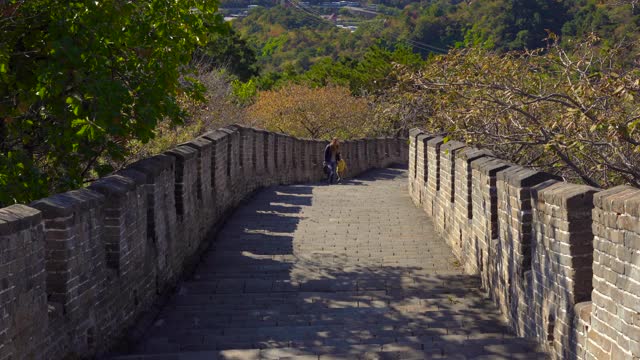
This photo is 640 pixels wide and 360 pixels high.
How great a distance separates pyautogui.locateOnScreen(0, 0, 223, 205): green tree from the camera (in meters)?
9.27

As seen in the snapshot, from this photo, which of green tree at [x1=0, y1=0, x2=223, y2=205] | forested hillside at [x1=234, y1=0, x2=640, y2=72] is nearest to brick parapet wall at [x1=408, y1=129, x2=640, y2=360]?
green tree at [x1=0, y1=0, x2=223, y2=205]

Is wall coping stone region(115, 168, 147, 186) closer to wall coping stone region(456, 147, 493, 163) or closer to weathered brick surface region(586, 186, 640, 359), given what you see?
wall coping stone region(456, 147, 493, 163)

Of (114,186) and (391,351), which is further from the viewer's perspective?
(114,186)

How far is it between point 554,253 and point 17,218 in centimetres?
375

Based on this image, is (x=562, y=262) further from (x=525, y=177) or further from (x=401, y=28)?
(x=401, y=28)

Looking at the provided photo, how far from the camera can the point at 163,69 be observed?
10234 mm

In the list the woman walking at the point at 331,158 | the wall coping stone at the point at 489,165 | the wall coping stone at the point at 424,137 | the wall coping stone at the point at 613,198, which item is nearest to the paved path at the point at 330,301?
the wall coping stone at the point at 489,165

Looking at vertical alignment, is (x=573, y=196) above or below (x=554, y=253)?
above

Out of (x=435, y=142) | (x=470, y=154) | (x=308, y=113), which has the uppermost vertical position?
(x=470, y=154)

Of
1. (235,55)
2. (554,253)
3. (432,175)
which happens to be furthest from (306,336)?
(235,55)

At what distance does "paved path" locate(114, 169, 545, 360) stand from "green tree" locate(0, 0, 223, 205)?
1836mm

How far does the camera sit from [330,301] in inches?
372

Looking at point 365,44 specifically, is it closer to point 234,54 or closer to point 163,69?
point 234,54

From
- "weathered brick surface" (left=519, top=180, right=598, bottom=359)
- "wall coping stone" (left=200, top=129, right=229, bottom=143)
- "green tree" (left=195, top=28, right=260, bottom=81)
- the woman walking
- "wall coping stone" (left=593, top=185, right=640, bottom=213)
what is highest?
"green tree" (left=195, top=28, right=260, bottom=81)
